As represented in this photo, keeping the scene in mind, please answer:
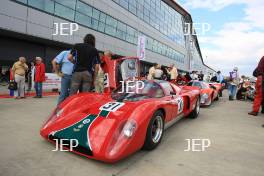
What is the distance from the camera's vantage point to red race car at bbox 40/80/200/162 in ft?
8.42

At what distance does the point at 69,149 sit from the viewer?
107 inches

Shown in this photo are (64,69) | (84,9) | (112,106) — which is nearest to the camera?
(112,106)

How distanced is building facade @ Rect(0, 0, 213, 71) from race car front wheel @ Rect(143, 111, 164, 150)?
1091 centimetres

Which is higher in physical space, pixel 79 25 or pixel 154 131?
pixel 79 25

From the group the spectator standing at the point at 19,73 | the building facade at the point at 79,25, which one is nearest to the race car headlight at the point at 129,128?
the spectator standing at the point at 19,73

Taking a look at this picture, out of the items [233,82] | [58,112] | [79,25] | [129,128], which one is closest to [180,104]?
[129,128]

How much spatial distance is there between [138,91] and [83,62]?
120 cm

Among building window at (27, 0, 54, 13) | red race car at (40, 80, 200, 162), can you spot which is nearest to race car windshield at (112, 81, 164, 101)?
red race car at (40, 80, 200, 162)

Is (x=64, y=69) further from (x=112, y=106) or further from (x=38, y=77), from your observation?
(x=38, y=77)

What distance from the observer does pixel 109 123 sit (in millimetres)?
2809

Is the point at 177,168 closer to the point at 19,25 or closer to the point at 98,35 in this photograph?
the point at 19,25

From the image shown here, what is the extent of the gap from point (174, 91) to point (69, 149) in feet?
8.26

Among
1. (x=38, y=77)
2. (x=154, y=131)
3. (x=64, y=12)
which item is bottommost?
(x=154, y=131)

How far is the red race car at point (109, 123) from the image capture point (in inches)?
101
